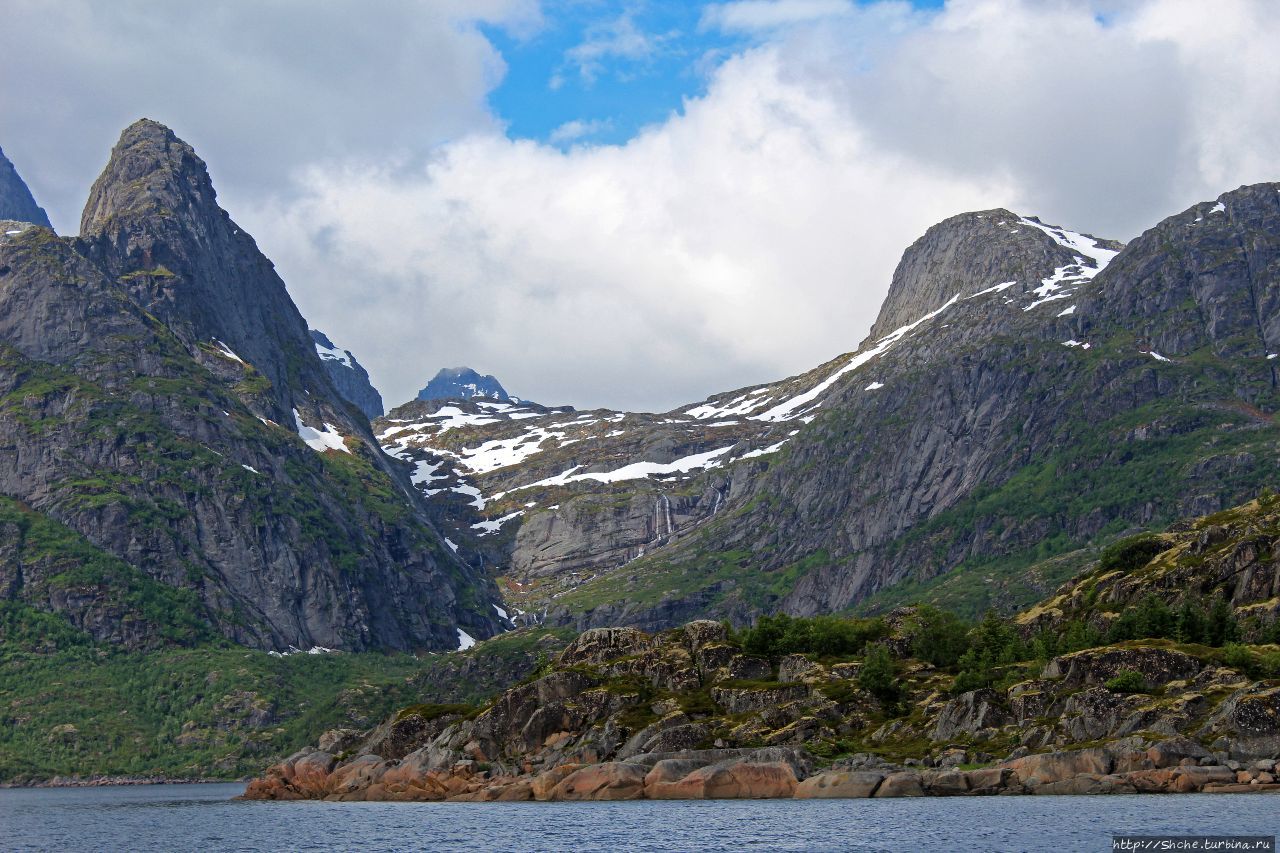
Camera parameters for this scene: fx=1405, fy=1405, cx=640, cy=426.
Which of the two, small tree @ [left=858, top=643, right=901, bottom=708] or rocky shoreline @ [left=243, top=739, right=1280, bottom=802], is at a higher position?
small tree @ [left=858, top=643, right=901, bottom=708]

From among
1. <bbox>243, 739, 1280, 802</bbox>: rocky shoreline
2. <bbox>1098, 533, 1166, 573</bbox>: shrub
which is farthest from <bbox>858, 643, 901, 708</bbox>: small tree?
<bbox>1098, 533, 1166, 573</bbox>: shrub

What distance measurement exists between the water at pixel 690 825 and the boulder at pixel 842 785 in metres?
2.06

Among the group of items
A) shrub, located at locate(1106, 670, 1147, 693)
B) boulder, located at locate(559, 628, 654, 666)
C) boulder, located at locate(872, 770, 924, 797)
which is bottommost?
boulder, located at locate(872, 770, 924, 797)

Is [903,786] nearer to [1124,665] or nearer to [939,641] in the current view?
[1124,665]

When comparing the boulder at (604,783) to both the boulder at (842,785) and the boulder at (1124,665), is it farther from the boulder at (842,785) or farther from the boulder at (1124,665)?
the boulder at (1124,665)

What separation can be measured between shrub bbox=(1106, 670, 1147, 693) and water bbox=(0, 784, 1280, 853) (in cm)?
1978

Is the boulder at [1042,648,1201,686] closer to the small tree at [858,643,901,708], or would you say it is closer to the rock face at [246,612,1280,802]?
the rock face at [246,612,1280,802]

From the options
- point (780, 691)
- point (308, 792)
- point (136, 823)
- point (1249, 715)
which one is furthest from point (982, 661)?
point (136, 823)

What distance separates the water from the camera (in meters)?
91.4

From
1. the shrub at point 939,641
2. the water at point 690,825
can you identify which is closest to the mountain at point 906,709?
the shrub at point 939,641

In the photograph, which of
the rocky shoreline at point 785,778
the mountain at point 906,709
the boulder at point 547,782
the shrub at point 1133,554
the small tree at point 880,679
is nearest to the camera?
the rocky shoreline at point 785,778

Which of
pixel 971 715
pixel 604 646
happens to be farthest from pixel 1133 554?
pixel 604 646

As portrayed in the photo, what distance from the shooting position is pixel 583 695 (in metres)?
159

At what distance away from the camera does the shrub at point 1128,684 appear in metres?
132
